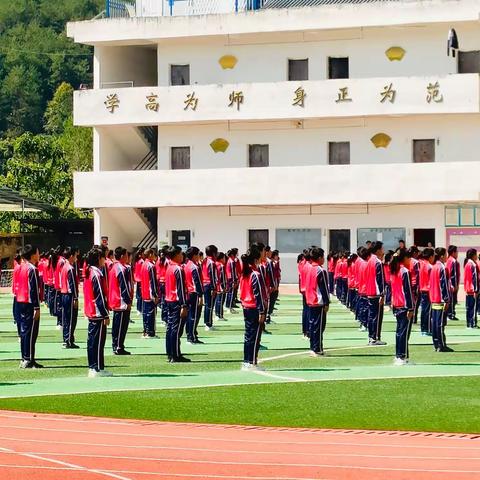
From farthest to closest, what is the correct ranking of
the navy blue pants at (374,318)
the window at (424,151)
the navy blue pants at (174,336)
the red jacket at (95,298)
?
the window at (424,151)
the navy blue pants at (374,318)
the navy blue pants at (174,336)
the red jacket at (95,298)

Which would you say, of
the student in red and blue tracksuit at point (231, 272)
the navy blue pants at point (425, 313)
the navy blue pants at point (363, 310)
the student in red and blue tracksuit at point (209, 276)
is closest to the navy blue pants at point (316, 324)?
the navy blue pants at point (363, 310)

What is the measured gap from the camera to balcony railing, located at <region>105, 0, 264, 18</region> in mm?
57734

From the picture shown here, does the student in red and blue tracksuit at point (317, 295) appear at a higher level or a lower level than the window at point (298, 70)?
lower

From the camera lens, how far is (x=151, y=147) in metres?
59.4

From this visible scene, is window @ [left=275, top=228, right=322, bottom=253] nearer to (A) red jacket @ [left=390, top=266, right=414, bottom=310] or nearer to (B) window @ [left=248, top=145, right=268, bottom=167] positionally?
(B) window @ [left=248, top=145, right=268, bottom=167]

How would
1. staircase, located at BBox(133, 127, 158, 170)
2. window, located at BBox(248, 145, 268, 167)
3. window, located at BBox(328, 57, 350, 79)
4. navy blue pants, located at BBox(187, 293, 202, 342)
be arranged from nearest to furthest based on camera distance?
1. navy blue pants, located at BBox(187, 293, 202, 342)
2. window, located at BBox(328, 57, 350, 79)
3. window, located at BBox(248, 145, 268, 167)
4. staircase, located at BBox(133, 127, 158, 170)

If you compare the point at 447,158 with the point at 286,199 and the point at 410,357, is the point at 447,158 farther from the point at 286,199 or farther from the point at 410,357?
the point at 410,357

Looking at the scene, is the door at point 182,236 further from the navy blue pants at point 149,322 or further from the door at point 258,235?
A: the navy blue pants at point 149,322

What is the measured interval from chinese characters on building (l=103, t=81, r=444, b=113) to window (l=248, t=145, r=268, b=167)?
6.90 feet

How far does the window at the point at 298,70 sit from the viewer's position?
55594 mm

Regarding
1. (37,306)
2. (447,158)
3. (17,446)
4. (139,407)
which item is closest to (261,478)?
(17,446)

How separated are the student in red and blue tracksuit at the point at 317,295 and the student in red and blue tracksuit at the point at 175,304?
6.75 feet

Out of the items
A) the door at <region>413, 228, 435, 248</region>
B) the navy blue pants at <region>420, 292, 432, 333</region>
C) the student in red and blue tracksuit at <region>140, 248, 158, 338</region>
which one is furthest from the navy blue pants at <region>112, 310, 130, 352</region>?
the door at <region>413, 228, 435, 248</region>

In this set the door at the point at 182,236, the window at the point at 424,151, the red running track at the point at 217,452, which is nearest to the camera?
the red running track at the point at 217,452
